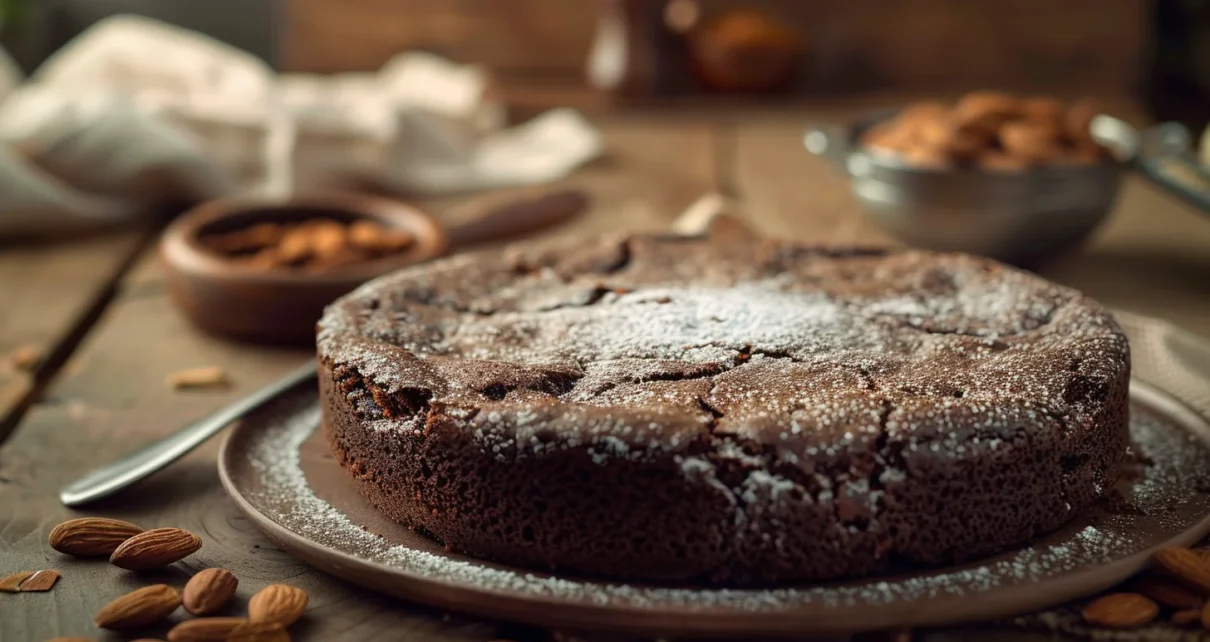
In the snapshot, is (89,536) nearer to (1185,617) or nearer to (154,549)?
(154,549)

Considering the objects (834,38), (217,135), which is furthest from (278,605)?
(834,38)

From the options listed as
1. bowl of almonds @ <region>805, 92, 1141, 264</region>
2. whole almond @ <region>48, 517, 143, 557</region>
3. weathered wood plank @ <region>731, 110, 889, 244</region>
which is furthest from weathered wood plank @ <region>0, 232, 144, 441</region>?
bowl of almonds @ <region>805, 92, 1141, 264</region>

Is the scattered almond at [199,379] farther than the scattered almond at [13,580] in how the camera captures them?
Yes

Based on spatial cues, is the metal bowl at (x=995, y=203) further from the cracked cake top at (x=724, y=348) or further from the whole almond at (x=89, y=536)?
the whole almond at (x=89, y=536)

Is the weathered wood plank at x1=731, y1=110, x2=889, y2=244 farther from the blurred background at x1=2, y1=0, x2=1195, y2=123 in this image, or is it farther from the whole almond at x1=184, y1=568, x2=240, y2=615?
the whole almond at x1=184, y1=568, x2=240, y2=615

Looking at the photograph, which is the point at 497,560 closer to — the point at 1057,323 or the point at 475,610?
the point at 475,610

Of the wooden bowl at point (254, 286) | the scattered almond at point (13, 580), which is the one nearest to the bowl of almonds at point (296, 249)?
the wooden bowl at point (254, 286)
